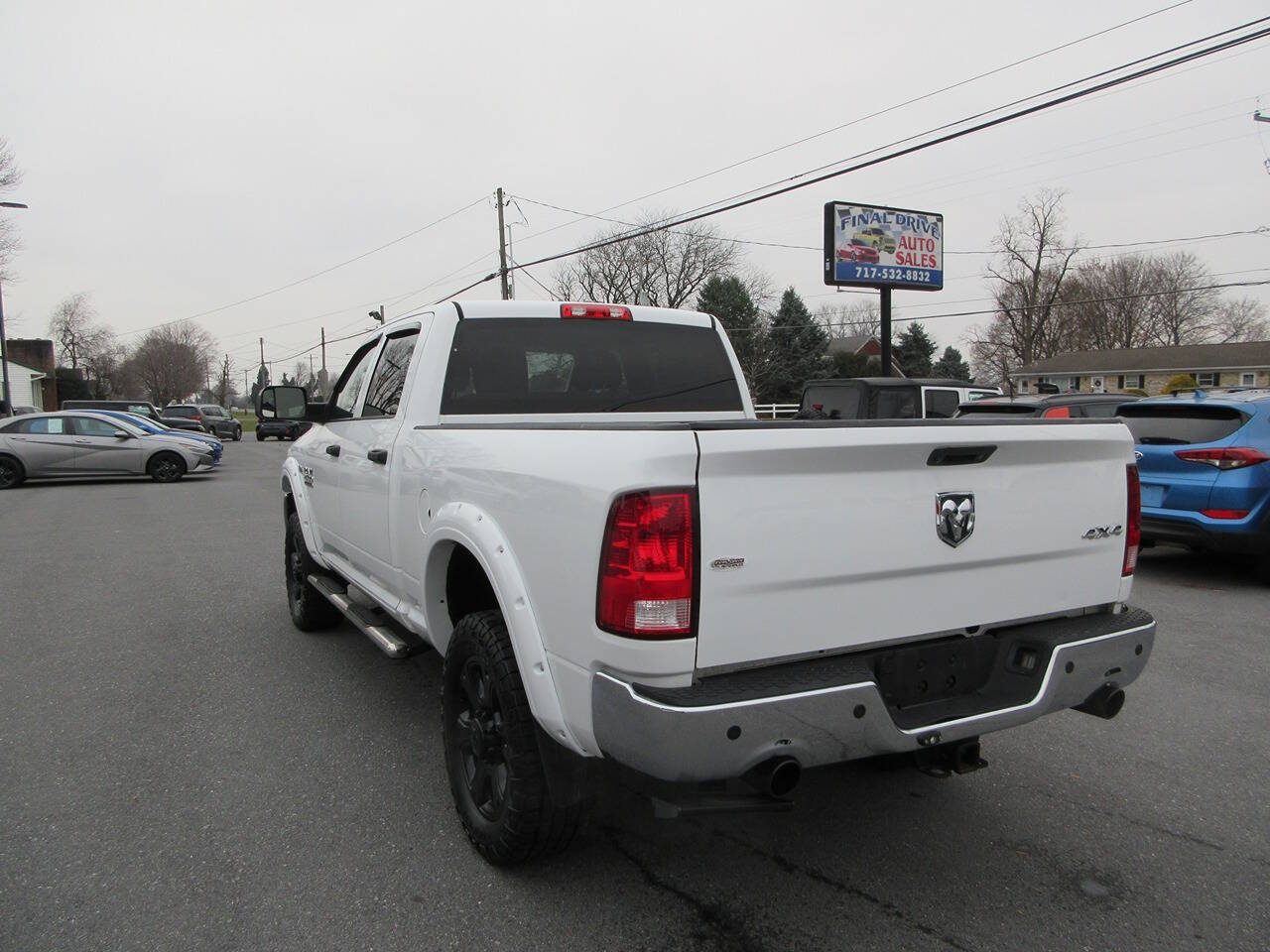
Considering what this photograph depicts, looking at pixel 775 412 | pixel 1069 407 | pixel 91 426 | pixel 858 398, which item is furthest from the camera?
pixel 775 412

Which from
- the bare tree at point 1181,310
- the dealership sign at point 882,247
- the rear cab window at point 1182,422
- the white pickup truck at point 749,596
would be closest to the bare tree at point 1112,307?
the bare tree at point 1181,310

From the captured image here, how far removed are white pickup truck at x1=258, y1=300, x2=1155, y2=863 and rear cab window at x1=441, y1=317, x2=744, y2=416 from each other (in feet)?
1.59

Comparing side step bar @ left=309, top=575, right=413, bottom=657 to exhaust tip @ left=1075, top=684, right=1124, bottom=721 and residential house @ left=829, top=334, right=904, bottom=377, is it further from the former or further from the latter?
residential house @ left=829, top=334, right=904, bottom=377

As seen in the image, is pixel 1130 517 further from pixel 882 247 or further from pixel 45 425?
pixel 882 247

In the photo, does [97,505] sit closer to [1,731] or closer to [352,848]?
[1,731]

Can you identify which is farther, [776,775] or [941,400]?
[941,400]

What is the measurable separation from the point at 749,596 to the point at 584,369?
2.20 meters

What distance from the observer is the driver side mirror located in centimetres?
504

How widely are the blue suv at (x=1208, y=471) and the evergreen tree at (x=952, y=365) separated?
58.2m

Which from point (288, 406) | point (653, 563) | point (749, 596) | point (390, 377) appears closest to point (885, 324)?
point (288, 406)

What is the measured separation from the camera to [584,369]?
425cm

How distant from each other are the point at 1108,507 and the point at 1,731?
500 cm

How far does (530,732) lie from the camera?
269 centimetres

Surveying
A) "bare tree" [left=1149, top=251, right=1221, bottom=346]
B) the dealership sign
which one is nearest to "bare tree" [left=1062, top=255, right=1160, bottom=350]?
"bare tree" [left=1149, top=251, right=1221, bottom=346]
